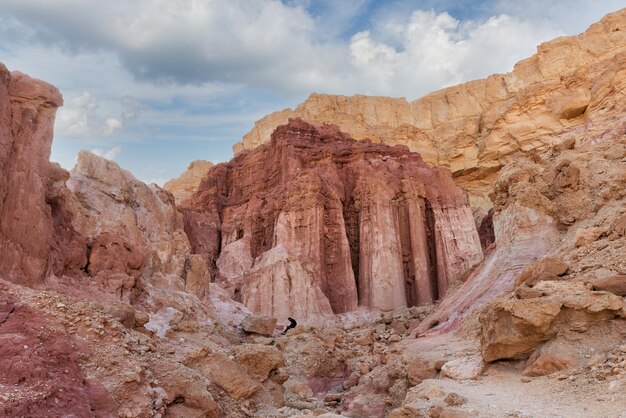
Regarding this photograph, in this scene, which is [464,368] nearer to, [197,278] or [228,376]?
[228,376]

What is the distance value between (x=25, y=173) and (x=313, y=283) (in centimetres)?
1955

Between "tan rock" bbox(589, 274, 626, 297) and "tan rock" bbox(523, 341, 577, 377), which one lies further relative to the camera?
"tan rock" bbox(589, 274, 626, 297)

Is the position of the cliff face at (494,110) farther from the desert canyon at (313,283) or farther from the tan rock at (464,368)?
the tan rock at (464,368)

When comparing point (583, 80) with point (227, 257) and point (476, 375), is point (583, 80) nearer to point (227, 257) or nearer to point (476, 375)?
point (227, 257)

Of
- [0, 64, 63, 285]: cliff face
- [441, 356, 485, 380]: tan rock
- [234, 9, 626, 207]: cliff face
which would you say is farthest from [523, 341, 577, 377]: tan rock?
[234, 9, 626, 207]: cliff face

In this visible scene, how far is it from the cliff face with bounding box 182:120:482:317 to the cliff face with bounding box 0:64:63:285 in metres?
17.1

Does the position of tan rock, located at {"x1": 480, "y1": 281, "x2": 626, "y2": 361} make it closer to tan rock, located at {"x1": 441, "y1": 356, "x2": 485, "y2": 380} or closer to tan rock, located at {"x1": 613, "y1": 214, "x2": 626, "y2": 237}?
tan rock, located at {"x1": 441, "y1": 356, "x2": 485, "y2": 380}

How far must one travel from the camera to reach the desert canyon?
727 centimetres

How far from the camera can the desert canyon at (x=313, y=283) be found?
286 inches

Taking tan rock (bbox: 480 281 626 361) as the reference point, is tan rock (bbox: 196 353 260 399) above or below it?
below

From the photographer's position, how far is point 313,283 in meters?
30.3

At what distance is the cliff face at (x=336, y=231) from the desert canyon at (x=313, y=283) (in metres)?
0.15

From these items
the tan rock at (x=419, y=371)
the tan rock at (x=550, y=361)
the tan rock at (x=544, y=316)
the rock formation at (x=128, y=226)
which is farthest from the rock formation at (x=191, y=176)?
the tan rock at (x=550, y=361)

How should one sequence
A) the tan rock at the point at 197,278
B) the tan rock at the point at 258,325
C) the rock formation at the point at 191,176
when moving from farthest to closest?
the rock formation at the point at 191,176 → the tan rock at the point at 197,278 → the tan rock at the point at 258,325
